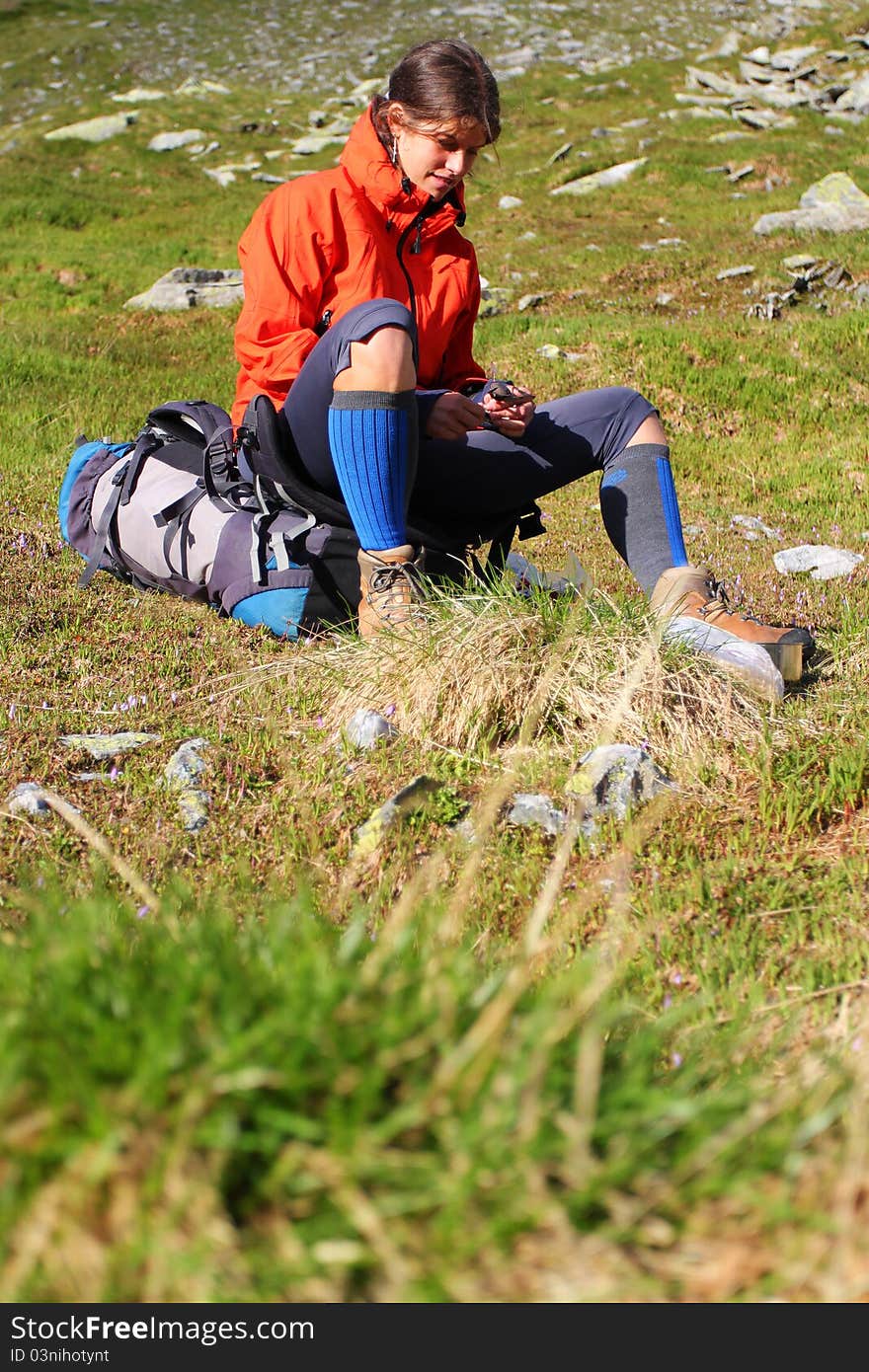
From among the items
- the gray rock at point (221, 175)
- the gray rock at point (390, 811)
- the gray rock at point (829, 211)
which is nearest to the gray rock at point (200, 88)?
the gray rock at point (221, 175)

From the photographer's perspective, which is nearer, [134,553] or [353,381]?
[353,381]

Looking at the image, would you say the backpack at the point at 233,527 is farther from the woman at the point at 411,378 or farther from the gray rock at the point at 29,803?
the gray rock at the point at 29,803

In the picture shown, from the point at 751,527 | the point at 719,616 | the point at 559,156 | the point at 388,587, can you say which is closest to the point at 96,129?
the point at 559,156

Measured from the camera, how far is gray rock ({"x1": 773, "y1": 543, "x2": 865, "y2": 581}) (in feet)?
22.8

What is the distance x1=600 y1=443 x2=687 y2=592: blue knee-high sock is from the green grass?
1.11 feet

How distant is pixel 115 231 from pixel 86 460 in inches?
608

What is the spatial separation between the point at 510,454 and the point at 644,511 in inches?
26.6

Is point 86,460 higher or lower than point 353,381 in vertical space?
lower

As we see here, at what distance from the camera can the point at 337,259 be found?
16.4 feet

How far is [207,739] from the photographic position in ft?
14.1

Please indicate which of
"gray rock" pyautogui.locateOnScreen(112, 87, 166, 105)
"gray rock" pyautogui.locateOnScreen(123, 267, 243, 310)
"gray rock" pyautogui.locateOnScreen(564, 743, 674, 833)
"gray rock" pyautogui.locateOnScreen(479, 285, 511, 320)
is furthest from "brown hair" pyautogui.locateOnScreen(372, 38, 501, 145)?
"gray rock" pyautogui.locateOnScreen(112, 87, 166, 105)

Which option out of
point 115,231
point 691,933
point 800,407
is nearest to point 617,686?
point 691,933

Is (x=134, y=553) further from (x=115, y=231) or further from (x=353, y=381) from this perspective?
(x=115, y=231)

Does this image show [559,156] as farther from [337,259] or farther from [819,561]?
[337,259]
